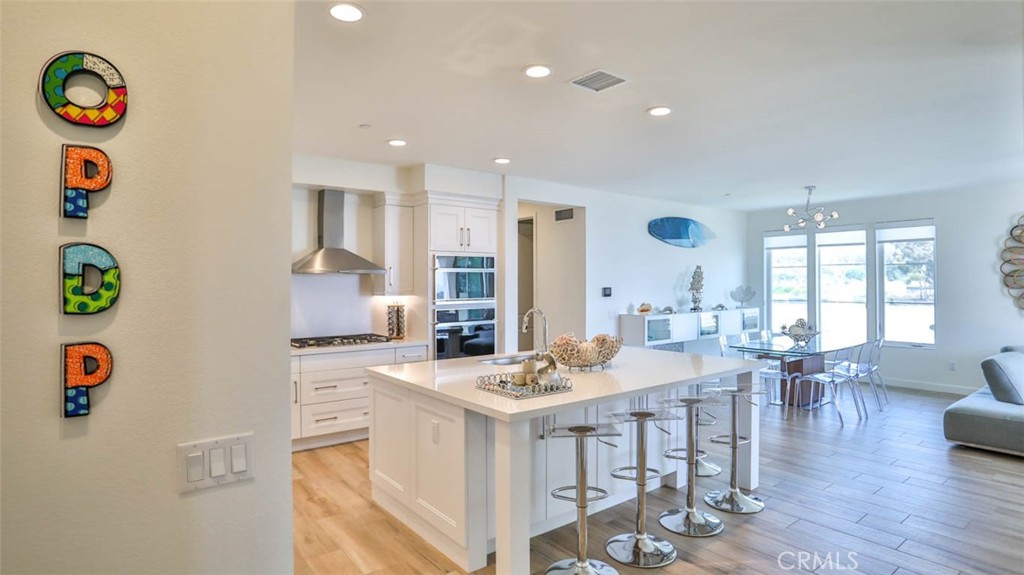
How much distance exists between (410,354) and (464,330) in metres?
0.61

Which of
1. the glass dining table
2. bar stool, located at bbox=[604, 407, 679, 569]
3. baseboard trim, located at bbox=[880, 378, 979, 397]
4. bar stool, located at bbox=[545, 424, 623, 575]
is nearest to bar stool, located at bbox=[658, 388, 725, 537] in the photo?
bar stool, located at bbox=[604, 407, 679, 569]

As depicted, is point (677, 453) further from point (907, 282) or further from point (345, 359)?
point (907, 282)

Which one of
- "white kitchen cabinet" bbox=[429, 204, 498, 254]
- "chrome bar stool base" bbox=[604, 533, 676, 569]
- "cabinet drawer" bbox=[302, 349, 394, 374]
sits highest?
"white kitchen cabinet" bbox=[429, 204, 498, 254]

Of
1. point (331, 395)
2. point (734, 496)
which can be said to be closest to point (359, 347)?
point (331, 395)

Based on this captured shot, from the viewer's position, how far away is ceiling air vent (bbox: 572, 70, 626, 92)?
2.91m

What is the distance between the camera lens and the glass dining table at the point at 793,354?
562 centimetres

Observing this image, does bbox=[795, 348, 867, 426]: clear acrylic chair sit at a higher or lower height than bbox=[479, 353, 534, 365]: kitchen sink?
lower

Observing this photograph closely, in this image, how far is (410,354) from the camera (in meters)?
5.06

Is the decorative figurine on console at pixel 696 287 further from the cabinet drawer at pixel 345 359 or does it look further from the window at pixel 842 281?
the cabinet drawer at pixel 345 359

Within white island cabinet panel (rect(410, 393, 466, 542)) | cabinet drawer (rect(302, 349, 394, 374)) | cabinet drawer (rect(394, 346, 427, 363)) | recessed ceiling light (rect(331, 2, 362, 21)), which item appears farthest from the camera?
cabinet drawer (rect(394, 346, 427, 363))

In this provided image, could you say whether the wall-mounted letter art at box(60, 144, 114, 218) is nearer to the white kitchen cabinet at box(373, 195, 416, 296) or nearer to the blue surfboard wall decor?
the white kitchen cabinet at box(373, 195, 416, 296)

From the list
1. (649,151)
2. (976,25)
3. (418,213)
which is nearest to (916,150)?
(649,151)

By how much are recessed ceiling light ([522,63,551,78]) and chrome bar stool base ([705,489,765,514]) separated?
2.73 metres

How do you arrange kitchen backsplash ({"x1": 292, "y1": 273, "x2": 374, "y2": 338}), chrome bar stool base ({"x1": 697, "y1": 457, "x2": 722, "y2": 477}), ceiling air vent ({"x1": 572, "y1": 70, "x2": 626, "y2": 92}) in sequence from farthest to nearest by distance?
kitchen backsplash ({"x1": 292, "y1": 273, "x2": 374, "y2": 338}) < chrome bar stool base ({"x1": 697, "y1": 457, "x2": 722, "y2": 477}) < ceiling air vent ({"x1": 572, "y1": 70, "x2": 626, "y2": 92})
